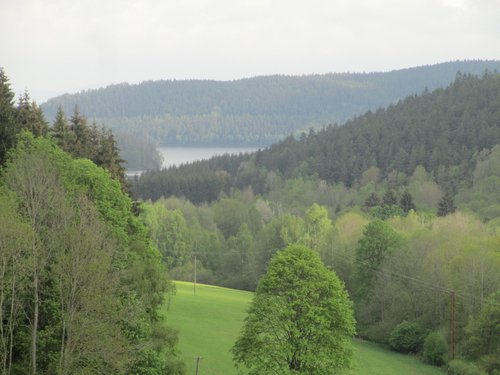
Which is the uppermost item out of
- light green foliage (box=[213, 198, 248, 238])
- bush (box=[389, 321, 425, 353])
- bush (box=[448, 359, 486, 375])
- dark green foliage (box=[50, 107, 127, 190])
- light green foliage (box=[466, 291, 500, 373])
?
dark green foliage (box=[50, 107, 127, 190])

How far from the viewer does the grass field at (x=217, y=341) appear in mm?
46906

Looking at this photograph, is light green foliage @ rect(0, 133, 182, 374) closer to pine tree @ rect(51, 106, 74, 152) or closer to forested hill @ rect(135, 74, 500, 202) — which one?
pine tree @ rect(51, 106, 74, 152)

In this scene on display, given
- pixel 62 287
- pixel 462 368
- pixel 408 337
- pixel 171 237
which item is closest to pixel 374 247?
pixel 408 337

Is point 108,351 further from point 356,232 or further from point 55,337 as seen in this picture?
point 356,232

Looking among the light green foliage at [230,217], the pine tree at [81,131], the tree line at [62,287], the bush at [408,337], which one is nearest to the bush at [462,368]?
the bush at [408,337]

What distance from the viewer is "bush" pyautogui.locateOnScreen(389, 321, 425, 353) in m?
62.3

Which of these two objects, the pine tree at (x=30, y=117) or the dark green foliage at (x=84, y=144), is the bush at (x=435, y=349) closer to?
the dark green foliage at (x=84, y=144)

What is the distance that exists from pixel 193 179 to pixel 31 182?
154 meters

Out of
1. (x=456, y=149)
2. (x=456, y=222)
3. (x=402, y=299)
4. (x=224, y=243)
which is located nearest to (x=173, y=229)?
(x=224, y=243)

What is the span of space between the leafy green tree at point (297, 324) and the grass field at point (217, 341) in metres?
7.22

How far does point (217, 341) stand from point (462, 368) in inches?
634

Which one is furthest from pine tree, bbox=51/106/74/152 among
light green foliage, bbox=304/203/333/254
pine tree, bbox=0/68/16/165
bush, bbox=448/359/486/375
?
light green foliage, bbox=304/203/333/254

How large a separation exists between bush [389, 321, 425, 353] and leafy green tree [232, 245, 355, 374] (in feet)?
85.9

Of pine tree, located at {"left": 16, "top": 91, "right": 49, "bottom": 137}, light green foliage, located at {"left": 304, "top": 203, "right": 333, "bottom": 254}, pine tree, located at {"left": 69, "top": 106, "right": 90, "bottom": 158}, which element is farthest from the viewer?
light green foliage, located at {"left": 304, "top": 203, "right": 333, "bottom": 254}
